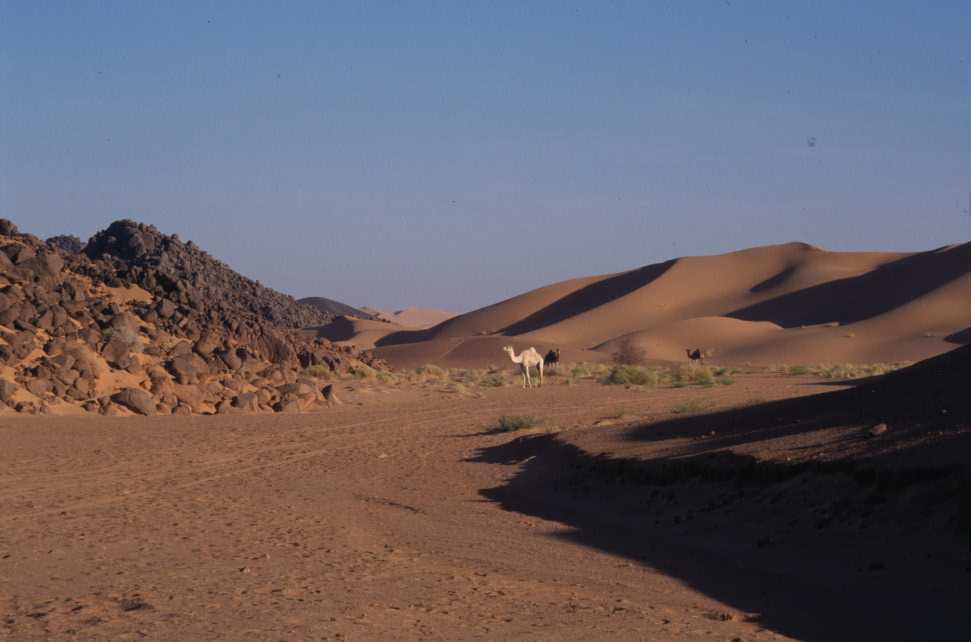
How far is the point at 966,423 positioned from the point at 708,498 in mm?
3121

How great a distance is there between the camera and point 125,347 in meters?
34.3

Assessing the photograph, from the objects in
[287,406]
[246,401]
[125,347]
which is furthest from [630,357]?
[125,347]

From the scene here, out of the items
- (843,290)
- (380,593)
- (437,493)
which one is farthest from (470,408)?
(843,290)

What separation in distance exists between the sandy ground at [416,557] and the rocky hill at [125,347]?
8.39m

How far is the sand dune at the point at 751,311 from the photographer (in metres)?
77.9

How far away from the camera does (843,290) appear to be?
103938 mm

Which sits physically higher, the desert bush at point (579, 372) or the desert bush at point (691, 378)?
the desert bush at point (579, 372)

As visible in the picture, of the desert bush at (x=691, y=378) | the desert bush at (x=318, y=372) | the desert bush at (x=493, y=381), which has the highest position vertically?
the desert bush at (x=318, y=372)

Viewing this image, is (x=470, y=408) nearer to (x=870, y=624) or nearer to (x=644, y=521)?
(x=644, y=521)

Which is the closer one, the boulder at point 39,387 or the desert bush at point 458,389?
the boulder at point 39,387

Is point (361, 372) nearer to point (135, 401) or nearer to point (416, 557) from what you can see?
point (135, 401)

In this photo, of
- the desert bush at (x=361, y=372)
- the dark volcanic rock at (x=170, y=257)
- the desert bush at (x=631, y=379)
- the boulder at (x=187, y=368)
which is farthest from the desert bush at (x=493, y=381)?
the dark volcanic rock at (x=170, y=257)

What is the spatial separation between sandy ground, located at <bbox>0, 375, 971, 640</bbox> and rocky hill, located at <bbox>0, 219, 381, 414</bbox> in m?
8.39

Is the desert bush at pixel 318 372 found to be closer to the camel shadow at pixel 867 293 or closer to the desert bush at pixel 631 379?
the desert bush at pixel 631 379
